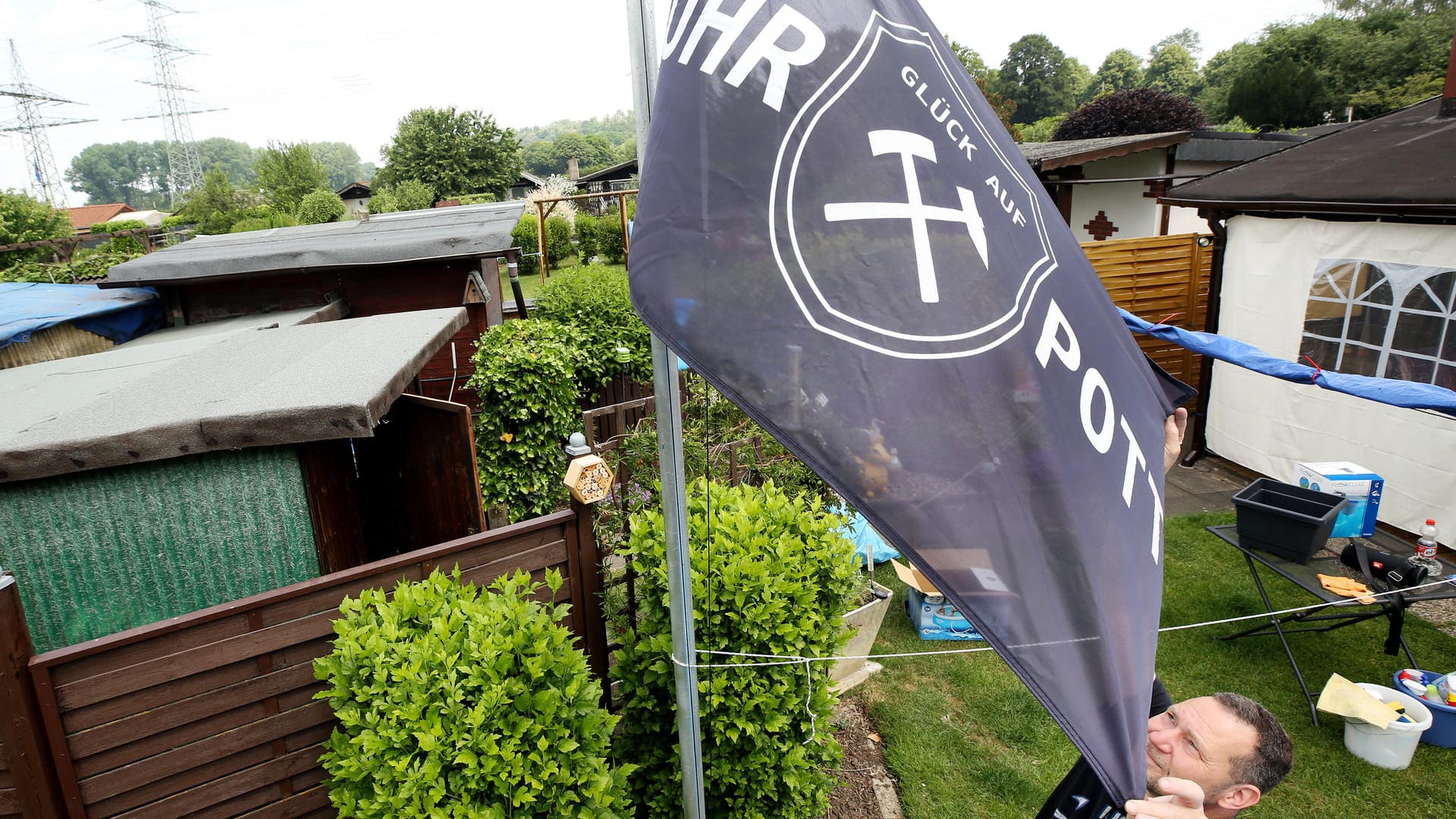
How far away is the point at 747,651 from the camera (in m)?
3.19

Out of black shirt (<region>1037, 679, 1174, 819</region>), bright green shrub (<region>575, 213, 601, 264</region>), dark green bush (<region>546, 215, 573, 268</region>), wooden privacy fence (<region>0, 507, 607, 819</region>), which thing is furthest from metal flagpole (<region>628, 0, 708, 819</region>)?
bright green shrub (<region>575, 213, 601, 264</region>)

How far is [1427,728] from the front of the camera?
14.1ft

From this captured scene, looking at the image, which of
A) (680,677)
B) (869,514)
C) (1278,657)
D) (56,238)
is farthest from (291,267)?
(56,238)

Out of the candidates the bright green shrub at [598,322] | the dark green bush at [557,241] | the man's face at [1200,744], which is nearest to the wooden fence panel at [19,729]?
the man's face at [1200,744]

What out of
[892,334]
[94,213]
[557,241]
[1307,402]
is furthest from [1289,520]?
[94,213]

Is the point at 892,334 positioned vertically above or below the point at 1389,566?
above

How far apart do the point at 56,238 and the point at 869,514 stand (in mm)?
38636

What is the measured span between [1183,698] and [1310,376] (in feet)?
7.43

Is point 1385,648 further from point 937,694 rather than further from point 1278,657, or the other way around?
point 937,694

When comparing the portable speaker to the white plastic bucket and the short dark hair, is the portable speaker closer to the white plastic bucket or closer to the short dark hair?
the white plastic bucket

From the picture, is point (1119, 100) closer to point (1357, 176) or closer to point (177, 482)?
point (1357, 176)

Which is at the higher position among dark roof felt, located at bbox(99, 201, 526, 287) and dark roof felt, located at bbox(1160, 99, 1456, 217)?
dark roof felt, located at bbox(1160, 99, 1456, 217)

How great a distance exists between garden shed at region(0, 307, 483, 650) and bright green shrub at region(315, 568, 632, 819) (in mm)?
1165

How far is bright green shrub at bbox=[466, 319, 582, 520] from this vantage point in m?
7.03
